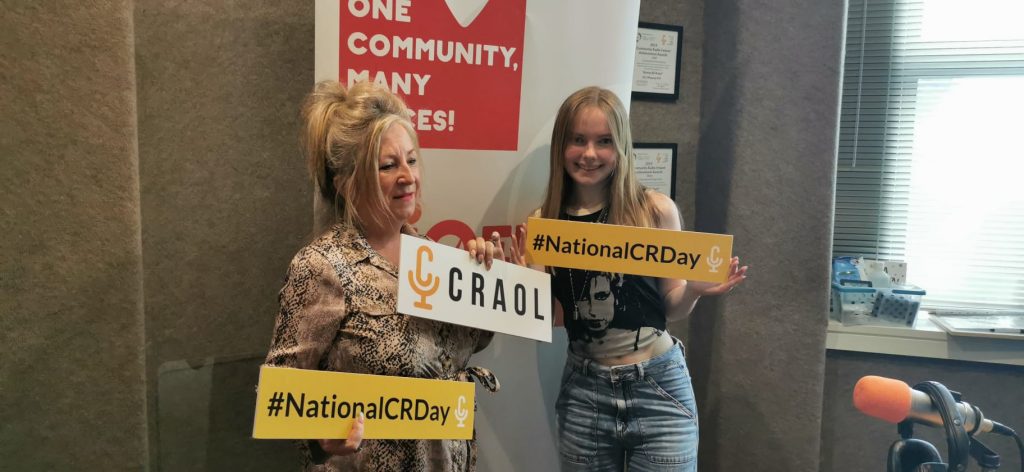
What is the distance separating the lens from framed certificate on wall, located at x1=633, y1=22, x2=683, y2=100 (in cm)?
256

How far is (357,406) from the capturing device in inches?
53.3

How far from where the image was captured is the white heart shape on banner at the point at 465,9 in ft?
6.02

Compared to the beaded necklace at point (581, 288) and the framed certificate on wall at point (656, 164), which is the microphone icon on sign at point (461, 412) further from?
the framed certificate on wall at point (656, 164)

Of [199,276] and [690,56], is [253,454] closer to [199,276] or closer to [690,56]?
[199,276]

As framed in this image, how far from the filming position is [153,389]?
76.9 inches

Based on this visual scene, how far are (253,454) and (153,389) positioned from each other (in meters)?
0.34

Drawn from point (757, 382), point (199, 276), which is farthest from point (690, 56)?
point (199, 276)

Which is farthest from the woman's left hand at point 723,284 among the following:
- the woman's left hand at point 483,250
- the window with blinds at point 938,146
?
the window with blinds at point 938,146

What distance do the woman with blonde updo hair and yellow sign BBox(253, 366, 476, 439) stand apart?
0.16 feet

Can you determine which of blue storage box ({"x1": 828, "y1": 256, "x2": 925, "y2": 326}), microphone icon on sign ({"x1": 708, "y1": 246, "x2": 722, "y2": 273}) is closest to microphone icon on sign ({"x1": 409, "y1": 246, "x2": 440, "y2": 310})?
microphone icon on sign ({"x1": 708, "y1": 246, "x2": 722, "y2": 273})

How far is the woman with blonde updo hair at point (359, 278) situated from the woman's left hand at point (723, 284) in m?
0.65

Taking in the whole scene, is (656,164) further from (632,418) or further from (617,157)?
(632,418)

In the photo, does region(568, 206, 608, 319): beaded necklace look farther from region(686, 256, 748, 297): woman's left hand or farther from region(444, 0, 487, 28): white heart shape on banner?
region(444, 0, 487, 28): white heart shape on banner

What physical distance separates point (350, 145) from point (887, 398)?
1066 mm
